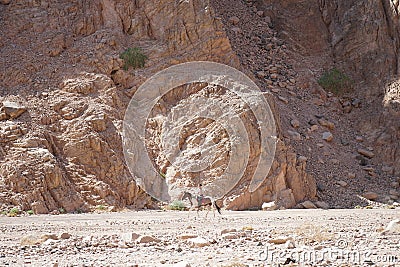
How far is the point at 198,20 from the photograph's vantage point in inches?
764

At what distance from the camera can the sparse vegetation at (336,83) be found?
22078 mm

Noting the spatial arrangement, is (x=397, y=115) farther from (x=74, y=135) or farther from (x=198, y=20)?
(x=74, y=135)

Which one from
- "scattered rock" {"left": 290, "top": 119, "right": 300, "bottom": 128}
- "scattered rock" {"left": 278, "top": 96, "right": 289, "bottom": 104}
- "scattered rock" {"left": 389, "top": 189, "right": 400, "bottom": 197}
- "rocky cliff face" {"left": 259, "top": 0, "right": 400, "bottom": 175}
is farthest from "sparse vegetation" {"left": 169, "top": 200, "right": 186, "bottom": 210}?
"rocky cliff face" {"left": 259, "top": 0, "right": 400, "bottom": 175}

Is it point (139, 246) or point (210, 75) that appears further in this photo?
point (210, 75)

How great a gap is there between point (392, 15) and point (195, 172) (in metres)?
10.8

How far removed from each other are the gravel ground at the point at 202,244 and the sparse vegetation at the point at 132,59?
27.0ft

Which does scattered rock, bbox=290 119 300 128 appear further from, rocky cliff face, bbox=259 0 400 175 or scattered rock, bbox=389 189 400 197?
scattered rock, bbox=389 189 400 197

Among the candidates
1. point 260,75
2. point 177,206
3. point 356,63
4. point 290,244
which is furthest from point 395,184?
point 290,244

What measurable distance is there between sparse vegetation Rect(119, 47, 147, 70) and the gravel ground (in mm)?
8231

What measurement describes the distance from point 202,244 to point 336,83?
15475 millimetres

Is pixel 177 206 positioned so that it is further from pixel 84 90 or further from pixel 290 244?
pixel 290 244

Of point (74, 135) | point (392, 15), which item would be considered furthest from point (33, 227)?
point (392, 15)

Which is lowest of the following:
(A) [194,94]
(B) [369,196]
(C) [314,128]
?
(B) [369,196]

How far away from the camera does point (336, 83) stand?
22.1m
